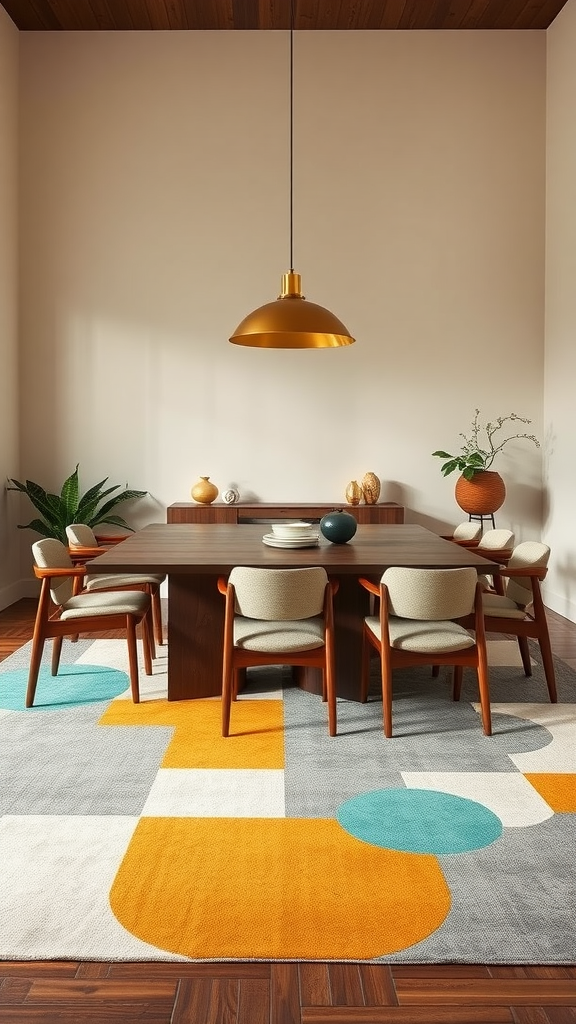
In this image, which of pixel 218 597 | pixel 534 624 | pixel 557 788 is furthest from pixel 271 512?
pixel 557 788

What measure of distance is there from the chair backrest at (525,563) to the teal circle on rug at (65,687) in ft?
6.91

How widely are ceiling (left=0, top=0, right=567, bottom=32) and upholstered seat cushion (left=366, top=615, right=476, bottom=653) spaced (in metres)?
5.24

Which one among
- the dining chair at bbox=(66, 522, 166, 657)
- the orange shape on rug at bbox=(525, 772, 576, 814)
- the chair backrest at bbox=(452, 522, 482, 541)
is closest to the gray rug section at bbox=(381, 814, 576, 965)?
the orange shape on rug at bbox=(525, 772, 576, 814)

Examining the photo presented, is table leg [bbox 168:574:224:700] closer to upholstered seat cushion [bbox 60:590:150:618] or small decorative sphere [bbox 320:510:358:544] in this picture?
upholstered seat cushion [bbox 60:590:150:618]

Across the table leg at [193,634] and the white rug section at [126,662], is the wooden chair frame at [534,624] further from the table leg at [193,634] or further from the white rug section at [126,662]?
the white rug section at [126,662]

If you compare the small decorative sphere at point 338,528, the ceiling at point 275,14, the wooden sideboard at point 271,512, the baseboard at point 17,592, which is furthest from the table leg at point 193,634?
the ceiling at point 275,14

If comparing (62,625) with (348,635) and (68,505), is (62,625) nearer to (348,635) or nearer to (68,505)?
(348,635)

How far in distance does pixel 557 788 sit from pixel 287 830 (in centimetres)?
104

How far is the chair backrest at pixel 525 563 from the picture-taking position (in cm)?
435

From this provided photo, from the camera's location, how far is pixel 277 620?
3.70 meters

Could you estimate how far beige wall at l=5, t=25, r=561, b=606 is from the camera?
706cm

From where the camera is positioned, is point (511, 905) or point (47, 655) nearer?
point (511, 905)

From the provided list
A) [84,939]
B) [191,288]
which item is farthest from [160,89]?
[84,939]

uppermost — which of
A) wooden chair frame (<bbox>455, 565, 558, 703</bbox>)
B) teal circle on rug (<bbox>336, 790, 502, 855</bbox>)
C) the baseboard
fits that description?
wooden chair frame (<bbox>455, 565, 558, 703</bbox>)
